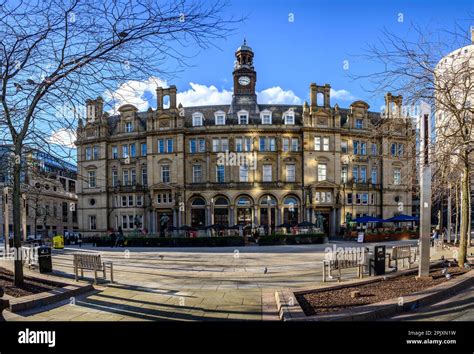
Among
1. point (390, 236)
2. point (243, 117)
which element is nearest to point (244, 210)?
point (243, 117)

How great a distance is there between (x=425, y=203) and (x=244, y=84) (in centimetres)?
3881

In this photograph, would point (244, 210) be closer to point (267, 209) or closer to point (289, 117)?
point (267, 209)

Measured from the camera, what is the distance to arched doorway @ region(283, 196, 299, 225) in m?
38.0

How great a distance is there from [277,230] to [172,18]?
111 feet

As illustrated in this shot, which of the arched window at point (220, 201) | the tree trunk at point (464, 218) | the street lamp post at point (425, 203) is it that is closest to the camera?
the street lamp post at point (425, 203)

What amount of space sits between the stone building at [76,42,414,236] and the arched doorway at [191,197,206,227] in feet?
0.48

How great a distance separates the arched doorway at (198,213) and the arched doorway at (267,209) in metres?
8.40

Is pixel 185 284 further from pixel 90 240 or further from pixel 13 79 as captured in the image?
pixel 90 240

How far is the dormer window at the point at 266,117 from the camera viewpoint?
1576 inches

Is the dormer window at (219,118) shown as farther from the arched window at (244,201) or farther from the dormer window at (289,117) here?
the arched window at (244,201)

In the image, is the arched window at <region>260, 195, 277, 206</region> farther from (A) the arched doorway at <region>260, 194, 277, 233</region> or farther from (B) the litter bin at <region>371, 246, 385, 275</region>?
(B) the litter bin at <region>371, 246, 385, 275</region>

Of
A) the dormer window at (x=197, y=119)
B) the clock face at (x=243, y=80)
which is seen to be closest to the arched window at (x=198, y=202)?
the dormer window at (x=197, y=119)

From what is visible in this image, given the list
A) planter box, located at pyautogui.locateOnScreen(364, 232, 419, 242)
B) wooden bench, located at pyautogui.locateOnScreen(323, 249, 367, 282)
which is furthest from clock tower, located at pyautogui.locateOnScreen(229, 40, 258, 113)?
wooden bench, located at pyautogui.locateOnScreen(323, 249, 367, 282)
